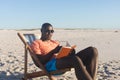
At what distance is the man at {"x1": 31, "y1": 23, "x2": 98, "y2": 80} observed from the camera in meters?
5.48

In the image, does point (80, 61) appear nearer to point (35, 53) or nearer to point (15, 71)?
point (35, 53)

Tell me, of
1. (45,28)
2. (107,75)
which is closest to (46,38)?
(45,28)

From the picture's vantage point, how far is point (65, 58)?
19.2 feet

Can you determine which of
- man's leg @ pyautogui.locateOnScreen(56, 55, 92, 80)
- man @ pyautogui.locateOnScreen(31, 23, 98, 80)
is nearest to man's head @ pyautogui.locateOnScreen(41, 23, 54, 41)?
man @ pyautogui.locateOnScreen(31, 23, 98, 80)

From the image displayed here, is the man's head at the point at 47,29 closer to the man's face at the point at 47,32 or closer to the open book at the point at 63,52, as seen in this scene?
the man's face at the point at 47,32

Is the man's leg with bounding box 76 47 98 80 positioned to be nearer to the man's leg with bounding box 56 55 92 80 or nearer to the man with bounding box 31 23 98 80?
the man with bounding box 31 23 98 80

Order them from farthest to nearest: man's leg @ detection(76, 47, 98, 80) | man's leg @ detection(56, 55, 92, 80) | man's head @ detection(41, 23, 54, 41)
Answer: man's head @ detection(41, 23, 54, 41)
man's leg @ detection(76, 47, 98, 80)
man's leg @ detection(56, 55, 92, 80)

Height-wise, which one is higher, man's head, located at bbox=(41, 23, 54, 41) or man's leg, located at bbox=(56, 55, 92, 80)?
man's head, located at bbox=(41, 23, 54, 41)

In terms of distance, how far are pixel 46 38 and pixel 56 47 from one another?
26 centimetres

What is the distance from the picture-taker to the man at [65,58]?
5.48 metres

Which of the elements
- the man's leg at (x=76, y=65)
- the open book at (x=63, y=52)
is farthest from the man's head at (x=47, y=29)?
the man's leg at (x=76, y=65)

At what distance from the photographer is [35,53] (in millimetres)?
6258

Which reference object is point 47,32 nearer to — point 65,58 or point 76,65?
point 65,58

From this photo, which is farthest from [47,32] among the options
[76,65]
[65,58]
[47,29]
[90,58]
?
[76,65]
